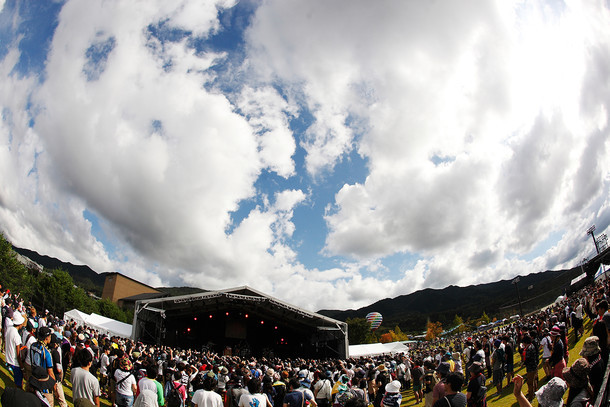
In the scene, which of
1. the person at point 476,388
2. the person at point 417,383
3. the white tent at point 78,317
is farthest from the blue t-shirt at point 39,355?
the white tent at point 78,317

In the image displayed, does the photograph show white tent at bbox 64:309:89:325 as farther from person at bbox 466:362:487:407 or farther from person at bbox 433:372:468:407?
person at bbox 433:372:468:407

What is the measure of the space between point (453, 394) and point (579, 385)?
1.22 metres

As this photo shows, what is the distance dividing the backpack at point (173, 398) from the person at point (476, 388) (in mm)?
5187

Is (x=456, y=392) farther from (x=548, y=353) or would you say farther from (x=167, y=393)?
(x=548, y=353)

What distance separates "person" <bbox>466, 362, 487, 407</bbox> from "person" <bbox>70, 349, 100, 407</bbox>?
5.60m

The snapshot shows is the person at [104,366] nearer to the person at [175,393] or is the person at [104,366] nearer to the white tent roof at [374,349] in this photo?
the person at [175,393]

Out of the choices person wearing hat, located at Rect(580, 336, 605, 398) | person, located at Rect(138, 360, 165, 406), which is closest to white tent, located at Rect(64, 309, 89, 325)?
person, located at Rect(138, 360, 165, 406)

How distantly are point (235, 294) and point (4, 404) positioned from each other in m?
23.4

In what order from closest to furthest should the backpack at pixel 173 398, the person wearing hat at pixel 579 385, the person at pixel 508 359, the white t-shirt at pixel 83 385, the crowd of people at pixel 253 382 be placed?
the person wearing hat at pixel 579 385, the crowd of people at pixel 253 382, the white t-shirt at pixel 83 385, the backpack at pixel 173 398, the person at pixel 508 359

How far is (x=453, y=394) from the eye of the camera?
380cm

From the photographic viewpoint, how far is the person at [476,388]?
512cm

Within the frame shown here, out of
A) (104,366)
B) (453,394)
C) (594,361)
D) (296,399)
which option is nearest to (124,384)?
(296,399)

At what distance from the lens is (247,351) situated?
30.8m

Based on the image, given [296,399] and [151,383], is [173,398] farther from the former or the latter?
[296,399]
